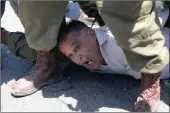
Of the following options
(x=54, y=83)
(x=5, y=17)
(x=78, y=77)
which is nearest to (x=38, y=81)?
(x=54, y=83)

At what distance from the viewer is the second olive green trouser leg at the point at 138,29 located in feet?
4.59

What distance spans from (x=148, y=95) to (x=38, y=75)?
0.53m

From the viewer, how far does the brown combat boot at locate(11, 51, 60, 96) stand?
174cm

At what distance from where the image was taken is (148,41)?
1.45 metres

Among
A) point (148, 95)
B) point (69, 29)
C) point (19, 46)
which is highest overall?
point (69, 29)

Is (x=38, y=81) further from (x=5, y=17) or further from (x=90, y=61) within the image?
(x=5, y=17)

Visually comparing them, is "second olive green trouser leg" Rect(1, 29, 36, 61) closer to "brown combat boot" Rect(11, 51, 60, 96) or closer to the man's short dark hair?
"brown combat boot" Rect(11, 51, 60, 96)

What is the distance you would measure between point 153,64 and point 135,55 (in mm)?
80

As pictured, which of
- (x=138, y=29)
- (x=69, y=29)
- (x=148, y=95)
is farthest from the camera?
(x=69, y=29)

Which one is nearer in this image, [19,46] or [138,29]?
[138,29]

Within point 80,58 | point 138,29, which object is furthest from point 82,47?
point 138,29

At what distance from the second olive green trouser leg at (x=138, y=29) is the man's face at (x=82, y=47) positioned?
0.74ft

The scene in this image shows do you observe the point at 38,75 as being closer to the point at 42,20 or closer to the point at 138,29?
the point at 42,20

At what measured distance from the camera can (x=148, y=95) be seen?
5.23ft
